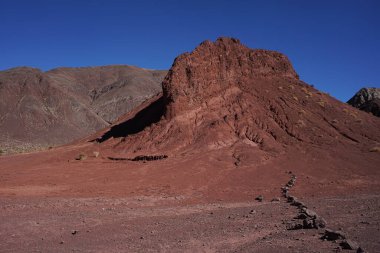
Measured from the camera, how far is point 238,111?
2950 cm

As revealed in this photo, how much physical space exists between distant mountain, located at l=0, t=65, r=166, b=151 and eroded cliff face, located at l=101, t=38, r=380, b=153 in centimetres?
3395

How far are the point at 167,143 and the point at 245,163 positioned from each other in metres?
6.18

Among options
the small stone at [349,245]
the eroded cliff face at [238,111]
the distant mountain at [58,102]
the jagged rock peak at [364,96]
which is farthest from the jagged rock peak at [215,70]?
the distant mountain at [58,102]

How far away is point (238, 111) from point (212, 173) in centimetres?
925

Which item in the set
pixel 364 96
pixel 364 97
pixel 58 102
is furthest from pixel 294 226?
pixel 58 102

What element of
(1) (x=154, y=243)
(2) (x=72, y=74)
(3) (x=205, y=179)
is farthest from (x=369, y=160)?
(2) (x=72, y=74)

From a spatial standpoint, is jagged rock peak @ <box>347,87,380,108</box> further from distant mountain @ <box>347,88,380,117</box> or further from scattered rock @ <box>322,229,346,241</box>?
scattered rock @ <box>322,229,346,241</box>

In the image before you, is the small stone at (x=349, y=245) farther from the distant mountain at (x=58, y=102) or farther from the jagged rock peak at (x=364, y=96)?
the distant mountain at (x=58, y=102)

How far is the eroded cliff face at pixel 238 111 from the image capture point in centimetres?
2697

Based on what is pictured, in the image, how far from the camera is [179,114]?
28.6 m

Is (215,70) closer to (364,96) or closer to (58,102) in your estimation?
(364,96)

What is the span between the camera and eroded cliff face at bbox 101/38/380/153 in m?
27.0

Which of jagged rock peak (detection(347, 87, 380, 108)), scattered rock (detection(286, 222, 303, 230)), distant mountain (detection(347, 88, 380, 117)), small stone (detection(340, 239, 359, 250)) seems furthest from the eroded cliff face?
jagged rock peak (detection(347, 87, 380, 108))

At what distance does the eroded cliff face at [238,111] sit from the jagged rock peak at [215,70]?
2.8 inches
